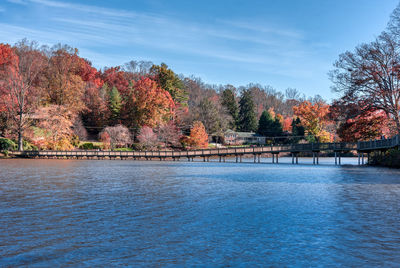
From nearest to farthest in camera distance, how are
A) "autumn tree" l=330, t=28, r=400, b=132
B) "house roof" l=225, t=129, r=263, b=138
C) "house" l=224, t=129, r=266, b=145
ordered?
"autumn tree" l=330, t=28, r=400, b=132, "house" l=224, t=129, r=266, b=145, "house roof" l=225, t=129, r=263, b=138

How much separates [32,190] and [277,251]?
16.0 metres

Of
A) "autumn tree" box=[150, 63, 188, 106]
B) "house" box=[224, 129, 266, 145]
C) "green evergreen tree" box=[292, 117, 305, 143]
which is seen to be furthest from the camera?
"house" box=[224, 129, 266, 145]

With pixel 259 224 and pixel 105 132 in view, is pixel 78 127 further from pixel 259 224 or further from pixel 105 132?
pixel 259 224

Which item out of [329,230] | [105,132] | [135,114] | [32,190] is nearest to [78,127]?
[105,132]

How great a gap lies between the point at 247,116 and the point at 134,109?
49520mm

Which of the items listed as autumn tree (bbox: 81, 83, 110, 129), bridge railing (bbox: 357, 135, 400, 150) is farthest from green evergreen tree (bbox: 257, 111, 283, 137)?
bridge railing (bbox: 357, 135, 400, 150)

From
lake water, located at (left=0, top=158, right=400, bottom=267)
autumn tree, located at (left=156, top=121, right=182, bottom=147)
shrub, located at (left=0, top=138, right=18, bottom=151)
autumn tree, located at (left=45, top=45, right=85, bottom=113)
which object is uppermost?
autumn tree, located at (left=45, top=45, right=85, bottom=113)

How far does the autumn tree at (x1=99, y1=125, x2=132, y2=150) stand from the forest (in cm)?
20

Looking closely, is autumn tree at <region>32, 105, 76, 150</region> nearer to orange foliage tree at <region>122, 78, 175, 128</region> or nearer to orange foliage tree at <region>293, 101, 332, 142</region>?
orange foliage tree at <region>122, 78, 175, 128</region>

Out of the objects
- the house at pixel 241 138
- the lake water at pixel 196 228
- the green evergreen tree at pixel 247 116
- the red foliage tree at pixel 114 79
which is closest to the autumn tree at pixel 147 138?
the red foliage tree at pixel 114 79

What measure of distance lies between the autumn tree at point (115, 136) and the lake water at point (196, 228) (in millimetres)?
53370

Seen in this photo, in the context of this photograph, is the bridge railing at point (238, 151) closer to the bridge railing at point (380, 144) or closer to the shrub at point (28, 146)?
the bridge railing at point (380, 144)

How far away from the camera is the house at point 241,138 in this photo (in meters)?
109

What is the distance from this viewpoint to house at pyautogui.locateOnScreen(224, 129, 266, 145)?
109356mm
